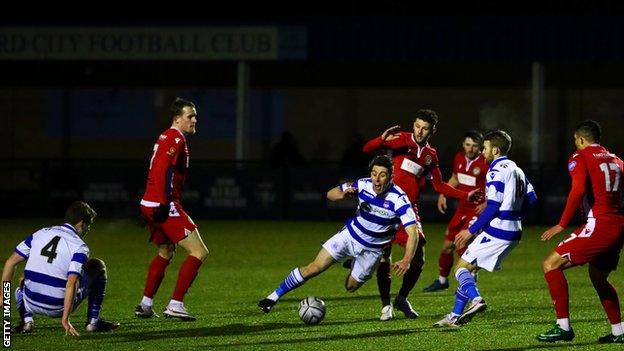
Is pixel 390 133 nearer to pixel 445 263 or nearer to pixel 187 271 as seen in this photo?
pixel 187 271

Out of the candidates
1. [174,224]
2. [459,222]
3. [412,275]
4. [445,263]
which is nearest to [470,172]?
[459,222]

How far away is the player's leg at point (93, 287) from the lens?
33.4ft

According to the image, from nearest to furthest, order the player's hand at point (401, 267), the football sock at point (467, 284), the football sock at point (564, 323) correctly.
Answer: the football sock at point (564, 323), the player's hand at point (401, 267), the football sock at point (467, 284)

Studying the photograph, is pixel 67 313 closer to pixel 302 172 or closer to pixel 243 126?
pixel 302 172

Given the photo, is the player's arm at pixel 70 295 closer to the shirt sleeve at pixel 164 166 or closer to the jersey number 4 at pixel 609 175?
the shirt sleeve at pixel 164 166

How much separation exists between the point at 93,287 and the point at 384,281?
2.80m

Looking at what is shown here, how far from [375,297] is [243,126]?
16350mm

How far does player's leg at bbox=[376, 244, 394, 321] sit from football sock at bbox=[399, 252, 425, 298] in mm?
225

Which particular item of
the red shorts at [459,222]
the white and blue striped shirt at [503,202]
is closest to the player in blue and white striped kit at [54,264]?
the white and blue striped shirt at [503,202]

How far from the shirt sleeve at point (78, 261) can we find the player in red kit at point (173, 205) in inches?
65.5

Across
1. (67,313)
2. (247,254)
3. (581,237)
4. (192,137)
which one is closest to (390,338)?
(581,237)

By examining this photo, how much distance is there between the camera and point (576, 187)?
993 centimetres

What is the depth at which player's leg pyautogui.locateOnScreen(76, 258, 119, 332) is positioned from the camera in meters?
10.2

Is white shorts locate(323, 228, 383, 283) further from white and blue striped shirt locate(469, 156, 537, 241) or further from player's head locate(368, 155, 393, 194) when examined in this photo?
white and blue striped shirt locate(469, 156, 537, 241)
